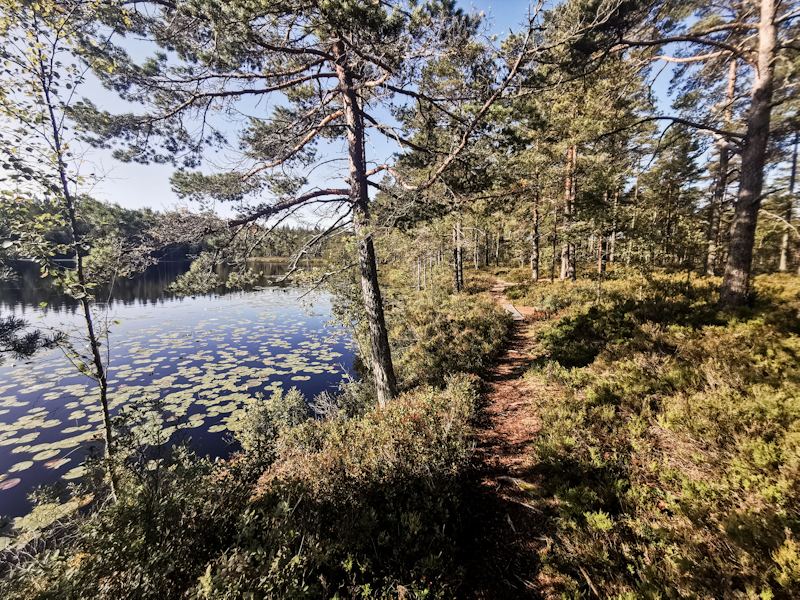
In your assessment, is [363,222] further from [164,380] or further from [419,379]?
[164,380]

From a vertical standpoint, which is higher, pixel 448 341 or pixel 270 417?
pixel 448 341

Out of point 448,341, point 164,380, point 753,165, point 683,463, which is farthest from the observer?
point 164,380

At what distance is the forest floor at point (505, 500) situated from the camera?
308 cm

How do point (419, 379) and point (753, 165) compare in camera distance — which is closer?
point (753, 165)

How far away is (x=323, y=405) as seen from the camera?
9930mm

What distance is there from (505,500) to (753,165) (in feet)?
25.9

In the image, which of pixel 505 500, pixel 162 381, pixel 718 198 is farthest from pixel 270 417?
pixel 718 198

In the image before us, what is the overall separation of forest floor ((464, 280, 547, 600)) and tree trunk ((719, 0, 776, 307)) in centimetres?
458

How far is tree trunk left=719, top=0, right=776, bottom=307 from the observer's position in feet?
17.6

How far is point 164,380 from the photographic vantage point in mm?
12570

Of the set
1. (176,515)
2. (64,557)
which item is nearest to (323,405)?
(176,515)

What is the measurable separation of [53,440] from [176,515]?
10.7 metres

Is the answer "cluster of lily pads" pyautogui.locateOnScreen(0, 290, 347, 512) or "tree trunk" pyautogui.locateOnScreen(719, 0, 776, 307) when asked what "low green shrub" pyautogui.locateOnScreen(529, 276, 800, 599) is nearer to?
"tree trunk" pyautogui.locateOnScreen(719, 0, 776, 307)

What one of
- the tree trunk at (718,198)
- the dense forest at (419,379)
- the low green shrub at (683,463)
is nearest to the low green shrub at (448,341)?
the dense forest at (419,379)
